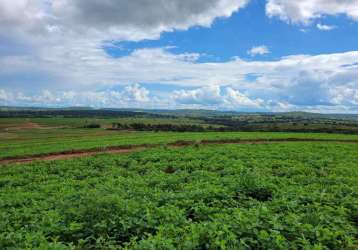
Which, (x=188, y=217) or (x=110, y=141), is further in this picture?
(x=110, y=141)

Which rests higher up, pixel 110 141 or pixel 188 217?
pixel 188 217

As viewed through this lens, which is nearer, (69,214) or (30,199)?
(69,214)

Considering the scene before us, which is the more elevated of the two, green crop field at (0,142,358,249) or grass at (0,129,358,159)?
green crop field at (0,142,358,249)

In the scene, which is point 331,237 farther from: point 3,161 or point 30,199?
point 3,161

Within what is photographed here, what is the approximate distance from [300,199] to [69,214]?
7.08 metres

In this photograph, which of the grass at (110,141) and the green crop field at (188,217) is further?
the grass at (110,141)

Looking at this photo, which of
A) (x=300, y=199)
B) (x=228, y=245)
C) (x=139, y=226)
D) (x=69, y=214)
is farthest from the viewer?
(x=300, y=199)

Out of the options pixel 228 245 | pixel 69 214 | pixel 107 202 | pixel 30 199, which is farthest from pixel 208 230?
pixel 30 199

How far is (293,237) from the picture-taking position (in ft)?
23.1

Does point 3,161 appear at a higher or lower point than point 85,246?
lower

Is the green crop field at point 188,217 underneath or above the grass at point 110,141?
above

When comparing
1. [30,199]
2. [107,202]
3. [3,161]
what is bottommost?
[3,161]

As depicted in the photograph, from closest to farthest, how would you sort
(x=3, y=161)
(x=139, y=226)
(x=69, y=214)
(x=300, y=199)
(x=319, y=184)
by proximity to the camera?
(x=139, y=226) → (x=69, y=214) → (x=300, y=199) → (x=319, y=184) → (x=3, y=161)

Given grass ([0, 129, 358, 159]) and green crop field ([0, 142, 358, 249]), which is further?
grass ([0, 129, 358, 159])
